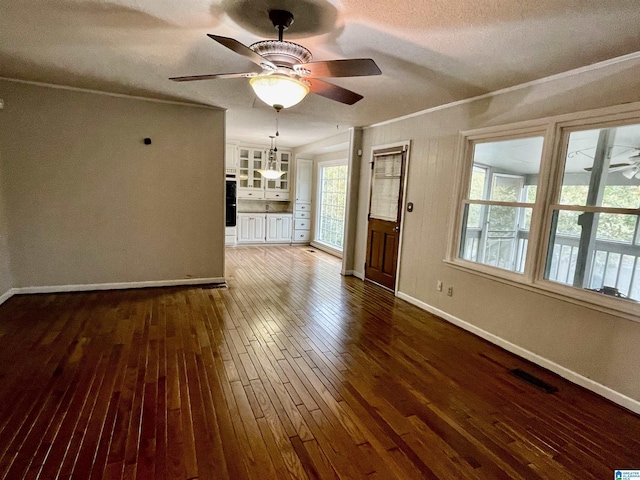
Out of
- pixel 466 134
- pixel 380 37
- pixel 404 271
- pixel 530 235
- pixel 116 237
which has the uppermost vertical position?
pixel 380 37

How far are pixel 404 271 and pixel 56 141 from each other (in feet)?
15.2

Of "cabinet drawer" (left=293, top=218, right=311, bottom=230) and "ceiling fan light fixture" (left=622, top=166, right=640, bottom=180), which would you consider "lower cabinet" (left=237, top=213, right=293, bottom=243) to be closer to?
"cabinet drawer" (left=293, top=218, right=311, bottom=230)

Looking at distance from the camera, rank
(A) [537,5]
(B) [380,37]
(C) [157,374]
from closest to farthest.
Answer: (A) [537,5] → (B) [380,37] → (C) [157,374]

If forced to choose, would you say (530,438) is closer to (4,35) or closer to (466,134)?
(466,134)

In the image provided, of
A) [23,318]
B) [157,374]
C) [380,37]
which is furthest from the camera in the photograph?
[23,318]

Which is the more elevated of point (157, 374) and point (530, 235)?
point (530, 235)

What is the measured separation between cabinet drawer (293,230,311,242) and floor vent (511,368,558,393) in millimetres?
6381

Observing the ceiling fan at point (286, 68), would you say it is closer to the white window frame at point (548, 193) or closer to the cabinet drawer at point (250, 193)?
the white window frame at point (548, 193)

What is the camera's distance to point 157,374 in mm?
2434

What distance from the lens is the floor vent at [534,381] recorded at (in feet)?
8.18

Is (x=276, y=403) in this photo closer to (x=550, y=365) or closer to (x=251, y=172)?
(x=550, y=365)

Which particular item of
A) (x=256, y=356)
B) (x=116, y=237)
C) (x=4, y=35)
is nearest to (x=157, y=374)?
(x=256, y=356)

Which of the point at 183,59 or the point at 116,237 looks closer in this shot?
the point at 183,59

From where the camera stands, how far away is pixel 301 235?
865cm
